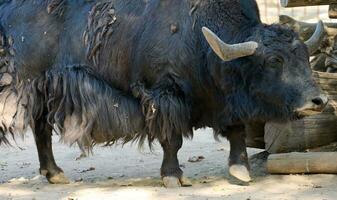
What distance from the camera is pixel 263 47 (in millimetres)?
5945

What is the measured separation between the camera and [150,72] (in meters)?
6.24

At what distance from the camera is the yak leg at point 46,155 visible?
669cm

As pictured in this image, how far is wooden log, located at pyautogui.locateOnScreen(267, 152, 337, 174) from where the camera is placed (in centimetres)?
622

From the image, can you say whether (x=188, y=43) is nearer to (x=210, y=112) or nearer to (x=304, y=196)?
(x=210, y=112)

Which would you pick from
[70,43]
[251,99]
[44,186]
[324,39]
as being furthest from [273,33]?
[44,186]

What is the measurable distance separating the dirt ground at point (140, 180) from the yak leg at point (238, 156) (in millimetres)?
83

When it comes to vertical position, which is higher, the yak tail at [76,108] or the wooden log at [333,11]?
the wooden log at [333,11]

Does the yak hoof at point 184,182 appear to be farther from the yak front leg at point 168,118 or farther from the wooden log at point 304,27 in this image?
the wooden log at point 304,27

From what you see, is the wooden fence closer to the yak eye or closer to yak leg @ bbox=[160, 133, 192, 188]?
yak leg @ bbox=[160, 133, 192, 188]

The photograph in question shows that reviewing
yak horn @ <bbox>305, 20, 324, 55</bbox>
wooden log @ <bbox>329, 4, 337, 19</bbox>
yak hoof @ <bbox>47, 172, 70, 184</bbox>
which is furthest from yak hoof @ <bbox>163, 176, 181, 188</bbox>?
wooden log @ <bbox>329, 4, 337, 19</bbox>

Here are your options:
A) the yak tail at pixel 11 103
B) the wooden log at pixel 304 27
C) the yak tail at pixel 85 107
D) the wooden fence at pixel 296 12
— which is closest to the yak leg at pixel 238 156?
the yak tail at pixel 85 107

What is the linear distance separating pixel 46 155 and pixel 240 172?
171cm

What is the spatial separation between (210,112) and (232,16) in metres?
0.76

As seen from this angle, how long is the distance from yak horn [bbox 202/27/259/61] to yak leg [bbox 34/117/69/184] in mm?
1710
